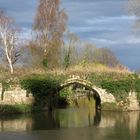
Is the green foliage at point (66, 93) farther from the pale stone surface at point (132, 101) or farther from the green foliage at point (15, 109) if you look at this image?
the green foliage at point (15, 109)

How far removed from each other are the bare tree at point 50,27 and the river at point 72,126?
15.6 m

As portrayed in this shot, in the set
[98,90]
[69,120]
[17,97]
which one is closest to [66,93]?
[98,90]

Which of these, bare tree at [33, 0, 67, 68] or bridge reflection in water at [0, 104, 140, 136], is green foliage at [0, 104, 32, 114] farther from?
bare tree at [33, 0, 67, 68]

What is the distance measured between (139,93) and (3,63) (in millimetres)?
21105

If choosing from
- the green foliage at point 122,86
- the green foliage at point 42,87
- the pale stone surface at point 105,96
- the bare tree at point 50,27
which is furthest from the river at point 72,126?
the bare tree at point 50,27

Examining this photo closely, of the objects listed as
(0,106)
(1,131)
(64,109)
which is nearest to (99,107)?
(64,109)

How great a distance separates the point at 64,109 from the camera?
1834 inches

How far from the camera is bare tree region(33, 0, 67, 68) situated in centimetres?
5891

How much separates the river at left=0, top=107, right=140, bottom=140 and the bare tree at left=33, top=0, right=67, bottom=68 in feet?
51.2

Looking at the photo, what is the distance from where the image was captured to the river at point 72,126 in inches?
1104

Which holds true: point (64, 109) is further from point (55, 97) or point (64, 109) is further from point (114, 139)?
point (114, 139)

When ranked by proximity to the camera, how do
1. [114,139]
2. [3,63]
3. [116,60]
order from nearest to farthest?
[114,139] → [3,63] → [116,60]

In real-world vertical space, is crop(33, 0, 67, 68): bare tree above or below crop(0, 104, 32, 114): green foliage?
above

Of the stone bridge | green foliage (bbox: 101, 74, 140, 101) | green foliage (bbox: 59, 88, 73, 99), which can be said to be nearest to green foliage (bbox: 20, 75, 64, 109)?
the stone bridge
